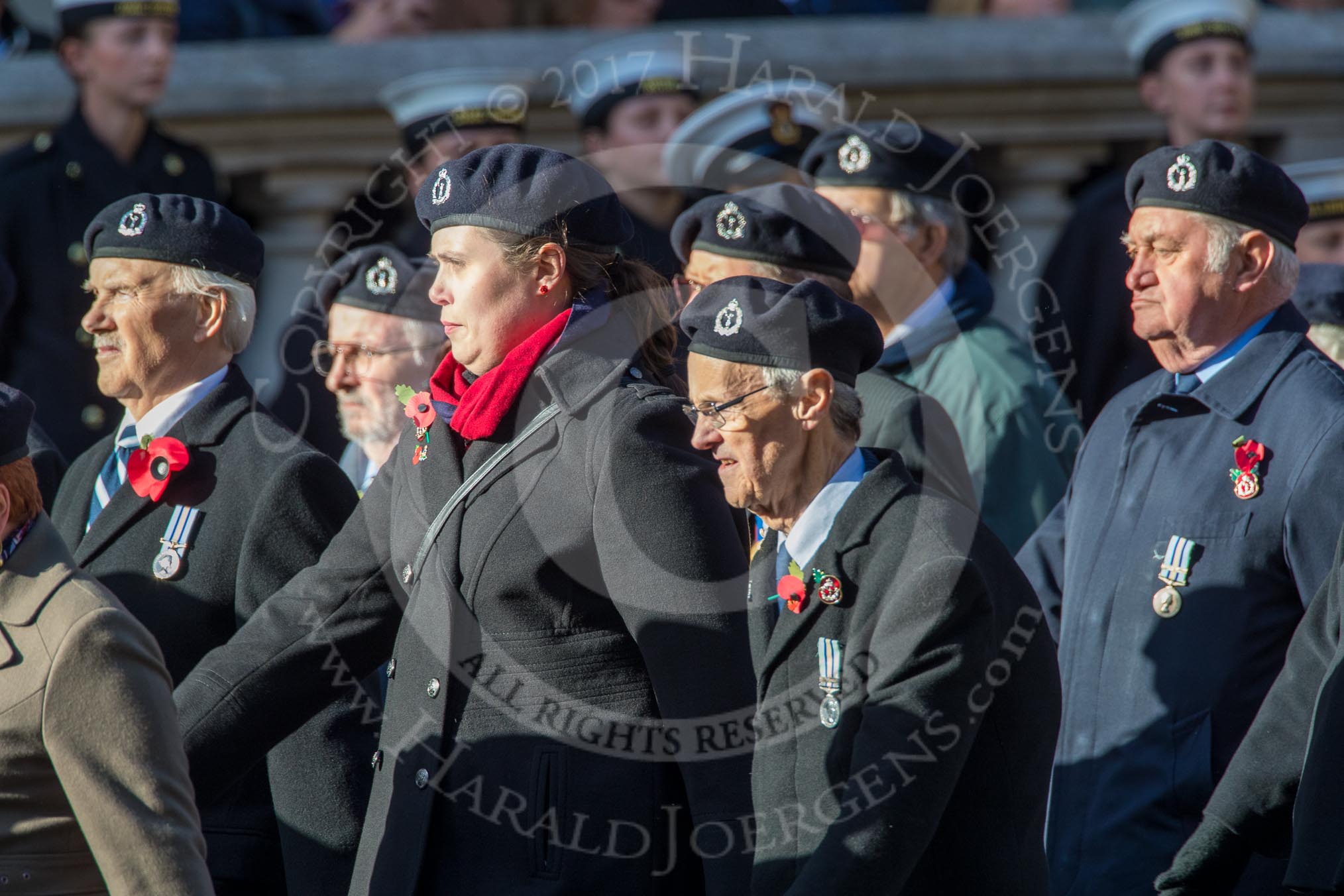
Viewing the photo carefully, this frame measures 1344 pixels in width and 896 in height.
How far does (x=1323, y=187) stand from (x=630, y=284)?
10.7ft

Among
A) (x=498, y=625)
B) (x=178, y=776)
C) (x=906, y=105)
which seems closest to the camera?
(x=178, y=776)

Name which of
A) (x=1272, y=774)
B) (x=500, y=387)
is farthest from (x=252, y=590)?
(x=1272, y=774)

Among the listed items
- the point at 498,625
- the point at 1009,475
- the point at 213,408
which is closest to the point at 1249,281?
the point at 1009,475

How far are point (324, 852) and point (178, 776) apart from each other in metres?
1.09

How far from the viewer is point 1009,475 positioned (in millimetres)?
5164

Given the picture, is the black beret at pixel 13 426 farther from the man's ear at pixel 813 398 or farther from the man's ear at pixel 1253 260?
the man's ear at pixel 1253 260

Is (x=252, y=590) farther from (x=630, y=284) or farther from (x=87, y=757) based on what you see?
(x=87, y=757)

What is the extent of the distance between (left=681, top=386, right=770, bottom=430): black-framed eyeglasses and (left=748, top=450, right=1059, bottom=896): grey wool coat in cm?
27

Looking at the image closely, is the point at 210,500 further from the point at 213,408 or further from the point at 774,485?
the point at 774,485

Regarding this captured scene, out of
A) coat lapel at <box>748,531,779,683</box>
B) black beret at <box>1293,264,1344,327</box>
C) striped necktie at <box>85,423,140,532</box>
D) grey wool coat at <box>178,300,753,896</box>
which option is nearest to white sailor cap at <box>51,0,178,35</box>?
striped necktie at <box>85,423,140,532</box>

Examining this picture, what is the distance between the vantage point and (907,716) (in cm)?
345

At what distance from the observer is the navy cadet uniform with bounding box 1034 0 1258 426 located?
676cm

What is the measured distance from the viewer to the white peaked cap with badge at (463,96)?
6.89m

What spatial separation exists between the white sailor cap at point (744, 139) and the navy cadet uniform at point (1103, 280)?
93 cm
